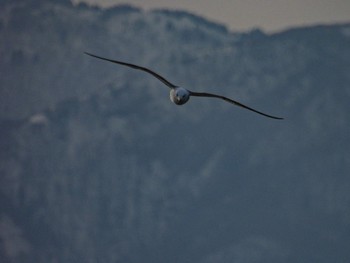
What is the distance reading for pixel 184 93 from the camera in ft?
191
